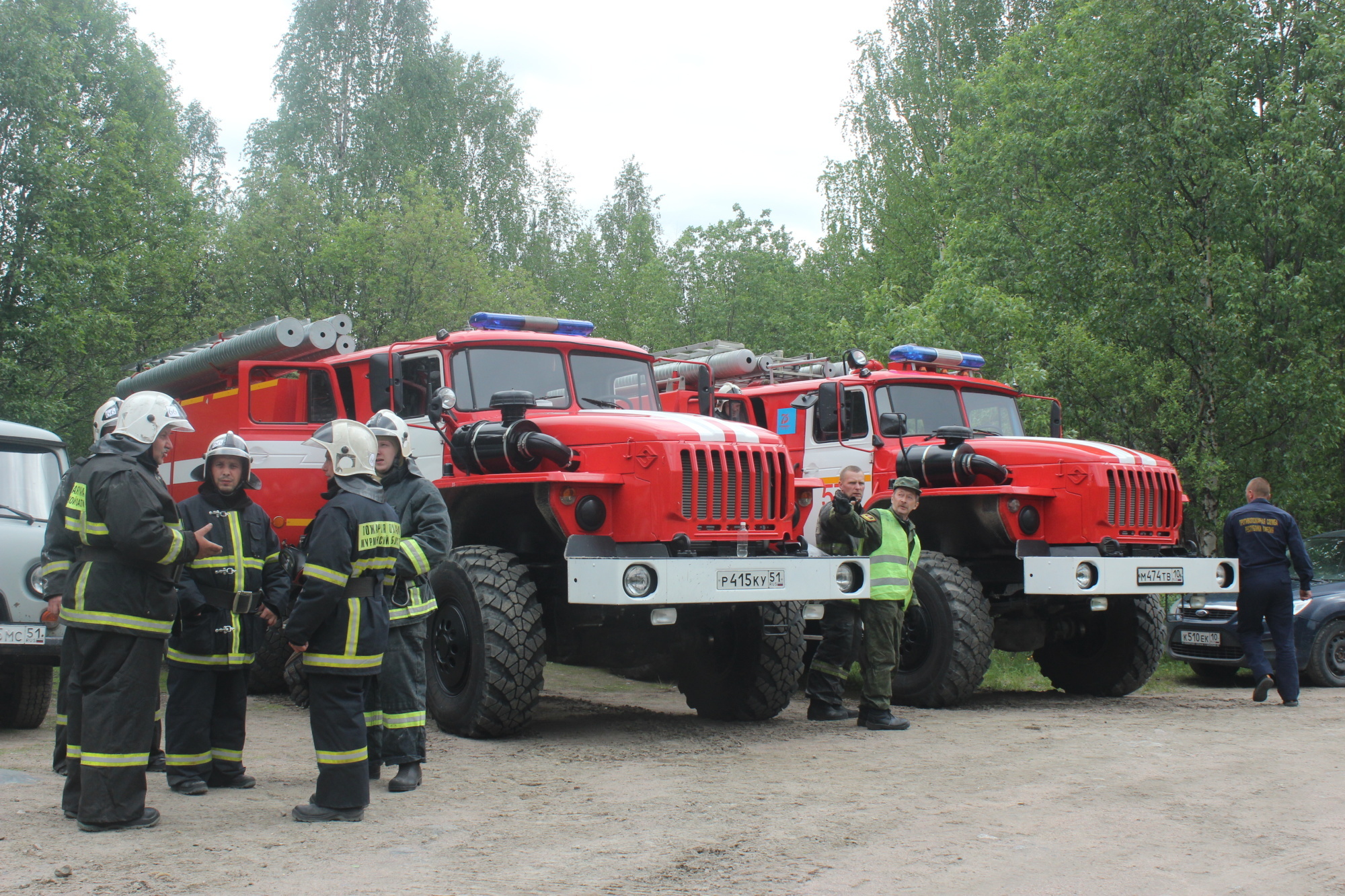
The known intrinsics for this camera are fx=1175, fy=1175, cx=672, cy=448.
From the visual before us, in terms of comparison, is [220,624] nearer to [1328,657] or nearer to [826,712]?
[826,712]

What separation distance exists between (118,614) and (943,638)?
5.95m

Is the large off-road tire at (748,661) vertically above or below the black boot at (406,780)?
above

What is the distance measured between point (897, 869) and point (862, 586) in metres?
3.34

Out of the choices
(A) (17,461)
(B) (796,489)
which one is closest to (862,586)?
(B) (796,489)

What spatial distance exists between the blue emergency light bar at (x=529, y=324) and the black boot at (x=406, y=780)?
3.81 meters

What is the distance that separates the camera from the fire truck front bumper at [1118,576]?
8.77 m

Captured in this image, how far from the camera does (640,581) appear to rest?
680 cm

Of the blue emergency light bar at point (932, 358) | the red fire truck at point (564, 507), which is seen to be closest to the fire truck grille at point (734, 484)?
the red fire truck at point (564, 507)

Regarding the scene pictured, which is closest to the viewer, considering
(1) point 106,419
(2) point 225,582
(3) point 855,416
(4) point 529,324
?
(1) point 106,419

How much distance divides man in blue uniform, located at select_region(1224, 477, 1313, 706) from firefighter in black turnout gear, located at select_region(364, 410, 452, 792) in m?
6.90

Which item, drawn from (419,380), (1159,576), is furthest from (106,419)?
(1159,576)

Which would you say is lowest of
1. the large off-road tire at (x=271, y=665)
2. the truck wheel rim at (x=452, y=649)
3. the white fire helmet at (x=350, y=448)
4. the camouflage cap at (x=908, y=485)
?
the large off-road tire at (x=271, y=665)

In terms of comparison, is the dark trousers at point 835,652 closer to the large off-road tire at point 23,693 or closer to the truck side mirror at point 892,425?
the truck side mirror at point 892,425

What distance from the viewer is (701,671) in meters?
8.33
